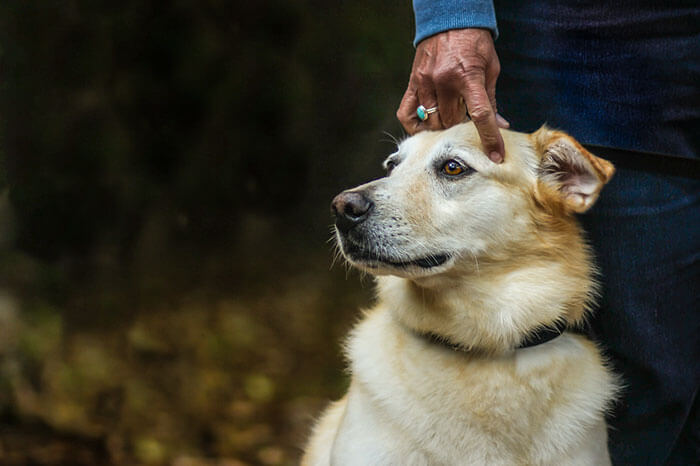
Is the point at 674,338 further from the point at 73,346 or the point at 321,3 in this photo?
the point at 73,346

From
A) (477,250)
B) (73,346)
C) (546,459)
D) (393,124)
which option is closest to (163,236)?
(73,346)

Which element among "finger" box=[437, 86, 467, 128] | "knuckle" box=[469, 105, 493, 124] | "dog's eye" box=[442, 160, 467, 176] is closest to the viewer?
"knuckle" box=[469, 105, 493, 124]

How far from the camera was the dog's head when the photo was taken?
2.16 m

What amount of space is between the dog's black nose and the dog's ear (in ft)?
1.86

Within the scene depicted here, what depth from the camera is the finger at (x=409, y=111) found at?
2420mm

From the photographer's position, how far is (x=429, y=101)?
7.71 feet

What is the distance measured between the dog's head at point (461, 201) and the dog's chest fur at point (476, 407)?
293mm

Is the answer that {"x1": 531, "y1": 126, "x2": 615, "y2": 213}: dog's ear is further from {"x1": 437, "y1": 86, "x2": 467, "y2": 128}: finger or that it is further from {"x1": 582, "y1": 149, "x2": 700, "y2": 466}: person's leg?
{"x1": 437, "y1": 86, "x2": 467, "y2": 128}: finger

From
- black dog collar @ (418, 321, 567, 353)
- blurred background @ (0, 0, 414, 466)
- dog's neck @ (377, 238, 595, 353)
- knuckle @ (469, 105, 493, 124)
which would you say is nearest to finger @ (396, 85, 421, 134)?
knuckle @ (469, 105, 493, 124)

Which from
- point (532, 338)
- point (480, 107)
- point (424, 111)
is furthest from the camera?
point (424, 111)

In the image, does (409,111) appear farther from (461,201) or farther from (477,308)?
(477,308)

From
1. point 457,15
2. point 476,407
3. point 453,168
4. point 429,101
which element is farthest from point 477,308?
point 457,15

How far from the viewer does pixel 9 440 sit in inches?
146

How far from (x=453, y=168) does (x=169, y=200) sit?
1918 mm
